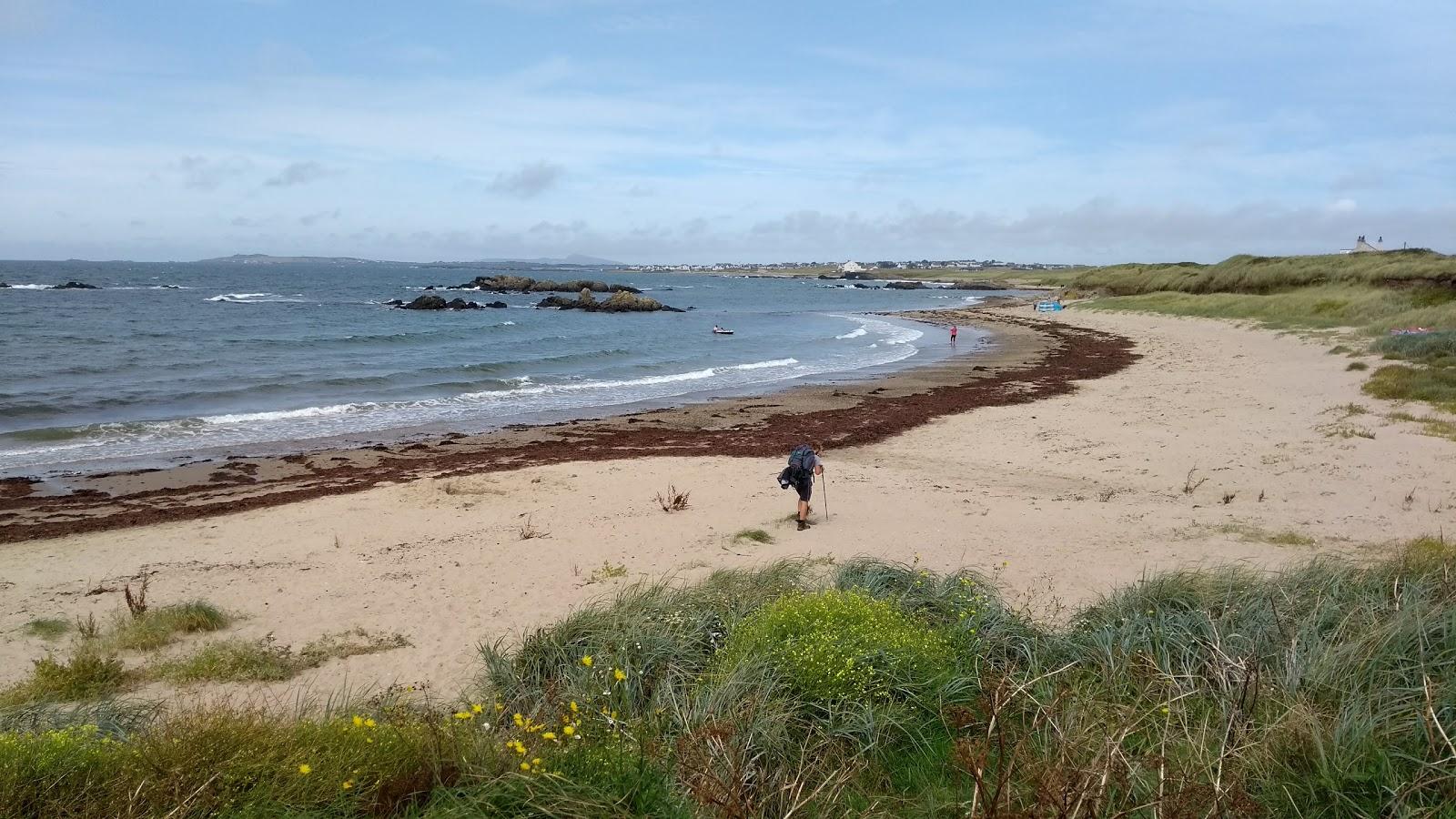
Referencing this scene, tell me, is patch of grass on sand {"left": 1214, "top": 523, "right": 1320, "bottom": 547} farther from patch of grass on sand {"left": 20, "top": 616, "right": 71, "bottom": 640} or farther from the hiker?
patch of grass on sand {"left": 20, "top": 616, "right": 71, "bottom": 640}

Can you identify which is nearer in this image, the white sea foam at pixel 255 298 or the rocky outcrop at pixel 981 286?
the white sea foam at pixel 255 298

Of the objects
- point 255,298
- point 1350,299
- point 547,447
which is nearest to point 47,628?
point 547,447

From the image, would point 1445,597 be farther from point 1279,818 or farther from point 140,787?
point 140,787

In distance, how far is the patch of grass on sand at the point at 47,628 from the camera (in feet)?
25.0

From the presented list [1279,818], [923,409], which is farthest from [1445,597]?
[923,409]

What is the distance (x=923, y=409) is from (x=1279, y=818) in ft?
59.2

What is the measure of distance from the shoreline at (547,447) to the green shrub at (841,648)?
1027 cm

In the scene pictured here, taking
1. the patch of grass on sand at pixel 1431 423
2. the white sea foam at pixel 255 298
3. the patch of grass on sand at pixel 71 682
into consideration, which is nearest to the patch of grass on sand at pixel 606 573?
the patch of grass on sand at pixel 71 682

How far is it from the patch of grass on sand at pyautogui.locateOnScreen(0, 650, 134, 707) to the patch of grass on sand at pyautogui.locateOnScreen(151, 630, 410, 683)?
0.28m

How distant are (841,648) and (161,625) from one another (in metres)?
6.37

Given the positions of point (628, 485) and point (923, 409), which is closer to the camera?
point (628, 485)

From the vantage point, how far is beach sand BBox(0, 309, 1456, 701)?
830 cm

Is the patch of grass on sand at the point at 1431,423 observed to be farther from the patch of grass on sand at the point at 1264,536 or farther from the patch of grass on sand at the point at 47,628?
the patch of grass on sand at the point at 47,628

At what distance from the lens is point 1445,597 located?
524 cm
